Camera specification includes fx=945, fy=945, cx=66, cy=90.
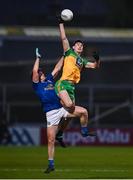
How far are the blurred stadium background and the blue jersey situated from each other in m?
16.6

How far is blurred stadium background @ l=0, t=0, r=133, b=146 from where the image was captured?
37.6 m

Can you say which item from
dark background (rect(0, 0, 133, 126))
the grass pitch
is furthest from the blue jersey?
dark background (rect(0, 0, 133, 126))

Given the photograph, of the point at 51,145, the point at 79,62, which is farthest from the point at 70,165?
the point at 79,62

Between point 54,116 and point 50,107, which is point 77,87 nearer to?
point 50,107

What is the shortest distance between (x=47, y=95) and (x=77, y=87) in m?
20.2

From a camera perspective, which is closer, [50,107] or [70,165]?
[50,107]

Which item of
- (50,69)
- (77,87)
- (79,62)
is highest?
(50,69)

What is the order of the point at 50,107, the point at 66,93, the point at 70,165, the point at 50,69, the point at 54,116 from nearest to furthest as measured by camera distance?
the point at 54,116 → the point at 50,107 → the point at 66,93 → the point at 70,165 → the point at 50,69

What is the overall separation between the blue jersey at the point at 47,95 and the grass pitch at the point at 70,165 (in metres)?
1.42

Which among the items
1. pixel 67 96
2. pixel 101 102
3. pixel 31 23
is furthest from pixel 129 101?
pixel 67 96

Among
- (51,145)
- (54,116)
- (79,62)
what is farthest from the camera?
(79,62)

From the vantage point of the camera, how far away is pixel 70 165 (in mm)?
23109

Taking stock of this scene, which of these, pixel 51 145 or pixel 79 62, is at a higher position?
pixel 79 62

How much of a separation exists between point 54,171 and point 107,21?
3384cm
